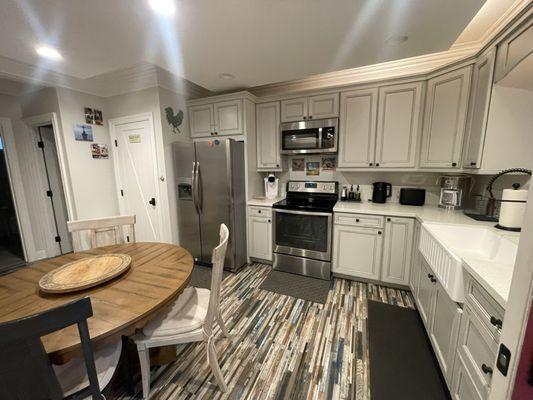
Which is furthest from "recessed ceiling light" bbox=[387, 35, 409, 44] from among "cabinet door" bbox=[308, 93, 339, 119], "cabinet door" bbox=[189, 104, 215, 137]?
"cabinet door" bbox=[189, 104, 215, 137]

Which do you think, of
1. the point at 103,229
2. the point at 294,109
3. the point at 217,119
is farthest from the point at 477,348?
the point at 217,119

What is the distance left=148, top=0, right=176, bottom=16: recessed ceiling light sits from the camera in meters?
1.38

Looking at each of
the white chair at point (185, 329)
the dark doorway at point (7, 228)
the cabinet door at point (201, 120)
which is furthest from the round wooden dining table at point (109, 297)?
the dark doorway at point (7, 228)

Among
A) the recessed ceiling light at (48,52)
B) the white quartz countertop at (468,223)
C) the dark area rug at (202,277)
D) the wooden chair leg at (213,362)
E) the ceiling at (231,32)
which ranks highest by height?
the recessed ceiling light at (48,52)

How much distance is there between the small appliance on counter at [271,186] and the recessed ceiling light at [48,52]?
8.42 ft

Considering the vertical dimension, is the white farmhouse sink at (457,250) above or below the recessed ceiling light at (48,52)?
below

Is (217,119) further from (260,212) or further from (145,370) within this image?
(145,370)

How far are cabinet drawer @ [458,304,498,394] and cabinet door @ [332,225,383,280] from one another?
1.28 meters

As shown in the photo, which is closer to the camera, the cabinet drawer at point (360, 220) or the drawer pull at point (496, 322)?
the drawer pull at point (496, 322)

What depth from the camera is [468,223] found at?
1.84m

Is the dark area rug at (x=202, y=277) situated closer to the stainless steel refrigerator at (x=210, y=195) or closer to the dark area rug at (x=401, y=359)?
the stainless steel refrigerator at (x=210, y=195)

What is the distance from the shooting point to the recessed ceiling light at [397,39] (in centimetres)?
180

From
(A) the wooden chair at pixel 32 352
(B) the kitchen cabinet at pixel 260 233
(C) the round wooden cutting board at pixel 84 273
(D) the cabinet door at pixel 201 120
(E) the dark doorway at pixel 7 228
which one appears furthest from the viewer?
(E) the dark doorway at pixel 7 228

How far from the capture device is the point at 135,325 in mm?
1042
